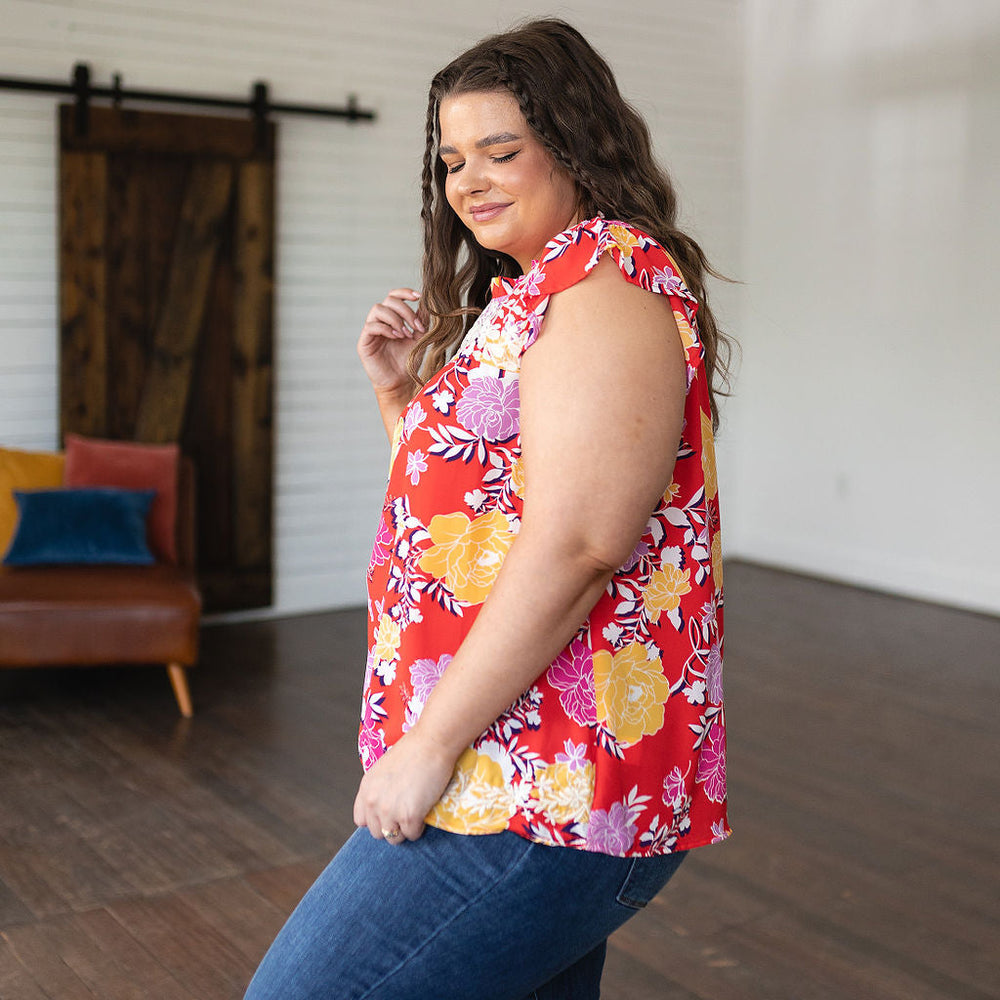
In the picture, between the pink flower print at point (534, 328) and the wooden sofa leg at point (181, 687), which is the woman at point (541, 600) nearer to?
the pink flower print at point (534, 328)

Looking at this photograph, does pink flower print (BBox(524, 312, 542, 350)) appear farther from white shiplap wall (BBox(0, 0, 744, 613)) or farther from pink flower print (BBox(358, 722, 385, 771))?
white shiplap wall (BBox(0, 0, 744, 613))

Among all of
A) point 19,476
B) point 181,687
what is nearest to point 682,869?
point 181,687

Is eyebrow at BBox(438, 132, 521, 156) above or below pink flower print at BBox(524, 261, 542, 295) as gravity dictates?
above

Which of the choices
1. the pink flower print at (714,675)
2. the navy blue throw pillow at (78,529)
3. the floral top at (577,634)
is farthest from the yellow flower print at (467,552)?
the navy blue throw pillow at (78,529)

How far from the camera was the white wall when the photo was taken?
246 inches

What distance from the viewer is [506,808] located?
1.11 metres

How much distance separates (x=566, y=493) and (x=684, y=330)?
0.20m

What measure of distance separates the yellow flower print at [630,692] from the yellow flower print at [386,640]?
20cm

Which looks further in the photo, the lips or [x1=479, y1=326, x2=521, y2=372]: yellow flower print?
the lips

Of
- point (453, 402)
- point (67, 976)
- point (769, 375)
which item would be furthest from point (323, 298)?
point (453, 402)

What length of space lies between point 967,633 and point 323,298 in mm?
3380

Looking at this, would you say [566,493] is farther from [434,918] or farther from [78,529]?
[78,529]

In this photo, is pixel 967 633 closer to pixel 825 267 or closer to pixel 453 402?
pixel 825 267

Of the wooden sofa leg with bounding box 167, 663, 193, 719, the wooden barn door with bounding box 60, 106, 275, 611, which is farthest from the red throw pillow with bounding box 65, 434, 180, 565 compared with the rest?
the wooden sofa leg with bounding box 167, 663, 193, 719
